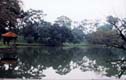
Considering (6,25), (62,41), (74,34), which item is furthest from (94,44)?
(6,25)

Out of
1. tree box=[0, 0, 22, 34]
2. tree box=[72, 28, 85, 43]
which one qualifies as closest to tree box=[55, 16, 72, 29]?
tree box=[72, 28, 85, 43]

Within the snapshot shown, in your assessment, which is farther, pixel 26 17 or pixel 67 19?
pixel 67 19

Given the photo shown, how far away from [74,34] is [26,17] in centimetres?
553

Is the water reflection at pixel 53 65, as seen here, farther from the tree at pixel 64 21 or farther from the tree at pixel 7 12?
the tree at pixel 64 21

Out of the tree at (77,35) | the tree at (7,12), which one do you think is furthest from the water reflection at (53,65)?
the tree at (77,35)

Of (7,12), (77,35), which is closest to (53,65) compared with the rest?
(7,12)

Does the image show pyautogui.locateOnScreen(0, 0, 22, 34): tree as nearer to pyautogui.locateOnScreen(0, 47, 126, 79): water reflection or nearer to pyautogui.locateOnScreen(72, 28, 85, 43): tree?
pyautogui.locateOnScreen(0, 47, 126, 79): water reflection

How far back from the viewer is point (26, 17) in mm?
23203

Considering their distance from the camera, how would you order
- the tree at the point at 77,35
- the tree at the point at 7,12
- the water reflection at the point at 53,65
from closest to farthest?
the water reflection at the point at 53,65 → the tree at the point at 7,12 → the tree at the point at 77,35

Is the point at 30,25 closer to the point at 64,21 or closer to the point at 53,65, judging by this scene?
the point at 64,21

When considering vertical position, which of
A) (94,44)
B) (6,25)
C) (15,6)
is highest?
(15,6)

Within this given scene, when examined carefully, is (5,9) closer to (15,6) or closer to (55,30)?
(15,6)

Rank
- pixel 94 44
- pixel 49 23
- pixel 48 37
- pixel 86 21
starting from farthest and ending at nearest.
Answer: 1. pixel 86 21
2. pixel 94 44
3. pixel 49 23
4. pixel 48 37

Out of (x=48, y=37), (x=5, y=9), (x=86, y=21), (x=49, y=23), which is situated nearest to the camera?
(x=5, y=9)
